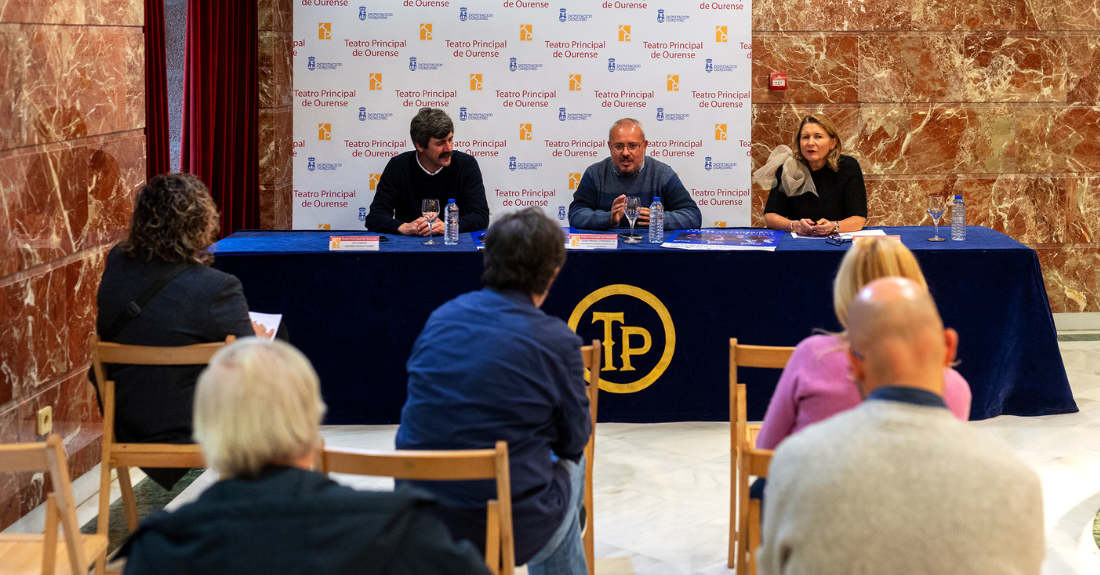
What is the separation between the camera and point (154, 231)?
106 inches

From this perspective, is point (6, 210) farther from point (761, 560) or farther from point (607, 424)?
point (761, 560)

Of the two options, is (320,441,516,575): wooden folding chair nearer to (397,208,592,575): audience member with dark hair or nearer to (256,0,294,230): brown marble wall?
(397,208,592,575): audience member with dark hair

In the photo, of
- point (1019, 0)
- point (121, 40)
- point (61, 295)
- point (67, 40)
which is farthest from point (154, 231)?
point (1019, 0)

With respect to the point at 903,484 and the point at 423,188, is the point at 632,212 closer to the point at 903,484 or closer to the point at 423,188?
the point at 423,188

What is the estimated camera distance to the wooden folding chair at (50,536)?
1.78 meters

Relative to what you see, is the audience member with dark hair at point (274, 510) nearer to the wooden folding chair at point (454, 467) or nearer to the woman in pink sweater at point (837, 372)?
the wooden folding chair at point (454, 467)

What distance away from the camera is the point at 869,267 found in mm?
1866

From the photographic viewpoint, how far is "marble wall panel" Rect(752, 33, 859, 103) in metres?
5.75

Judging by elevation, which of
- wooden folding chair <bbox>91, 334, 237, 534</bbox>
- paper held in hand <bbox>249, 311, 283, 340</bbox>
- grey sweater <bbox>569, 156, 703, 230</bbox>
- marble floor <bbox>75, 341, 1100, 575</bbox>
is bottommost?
marble floor <bbox>75, 341, 1100, 575</bbox>

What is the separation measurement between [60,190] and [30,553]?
5.38 ft

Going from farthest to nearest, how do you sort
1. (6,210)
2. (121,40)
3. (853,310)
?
(121,40)
(6,210)
(853,310)

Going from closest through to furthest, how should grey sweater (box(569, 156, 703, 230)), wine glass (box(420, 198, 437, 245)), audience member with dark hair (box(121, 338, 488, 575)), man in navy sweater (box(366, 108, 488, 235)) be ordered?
1. audience member with dark hair (box(121, 338, 488, 575))
2. wine glass (box(420, 198, 437, 245))
3. man in navy sweater (box(366, 108, 488, 235))
4. grey sweater (box(569, 156, 703, 230))

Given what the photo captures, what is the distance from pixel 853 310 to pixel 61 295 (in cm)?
287

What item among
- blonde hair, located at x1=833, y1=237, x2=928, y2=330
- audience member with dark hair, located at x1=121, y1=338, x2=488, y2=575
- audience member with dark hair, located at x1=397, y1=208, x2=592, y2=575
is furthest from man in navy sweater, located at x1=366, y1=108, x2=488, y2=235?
audience member with dark hair, located at x1=121, y1=338, x2=488, y2=575
